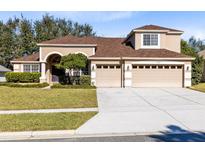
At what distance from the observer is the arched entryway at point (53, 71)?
94.4 ft

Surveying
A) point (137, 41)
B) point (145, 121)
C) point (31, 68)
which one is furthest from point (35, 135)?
point (31, 68)

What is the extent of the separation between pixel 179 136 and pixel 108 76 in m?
17.7

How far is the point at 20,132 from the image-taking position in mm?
8312

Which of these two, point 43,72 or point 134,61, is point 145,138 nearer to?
point 134,61

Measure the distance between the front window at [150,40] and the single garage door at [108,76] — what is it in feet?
14.8

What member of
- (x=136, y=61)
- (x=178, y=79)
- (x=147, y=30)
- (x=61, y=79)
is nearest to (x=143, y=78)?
(x=136, y=61)

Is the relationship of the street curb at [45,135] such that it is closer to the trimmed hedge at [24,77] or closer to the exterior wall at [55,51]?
the exterior wall at [55,51]

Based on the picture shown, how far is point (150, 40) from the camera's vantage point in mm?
27828

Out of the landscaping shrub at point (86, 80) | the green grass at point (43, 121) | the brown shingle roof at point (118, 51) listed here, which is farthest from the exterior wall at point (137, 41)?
the green grass at point (43, 121)

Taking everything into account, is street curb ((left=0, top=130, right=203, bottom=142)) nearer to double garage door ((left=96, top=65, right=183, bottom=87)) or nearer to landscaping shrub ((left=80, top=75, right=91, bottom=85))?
landscaping shrub ((left=80, top=75, right=91, bottom=85))

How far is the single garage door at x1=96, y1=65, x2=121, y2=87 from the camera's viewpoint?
25.2 metres

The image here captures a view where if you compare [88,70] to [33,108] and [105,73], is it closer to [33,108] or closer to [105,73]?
[105,73]

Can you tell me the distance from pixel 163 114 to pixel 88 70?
16.2 meters

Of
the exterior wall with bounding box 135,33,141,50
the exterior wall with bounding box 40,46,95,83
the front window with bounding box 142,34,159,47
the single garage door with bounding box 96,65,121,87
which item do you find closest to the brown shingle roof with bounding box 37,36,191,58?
the exterior wall with bounding box 135,33,141,50
